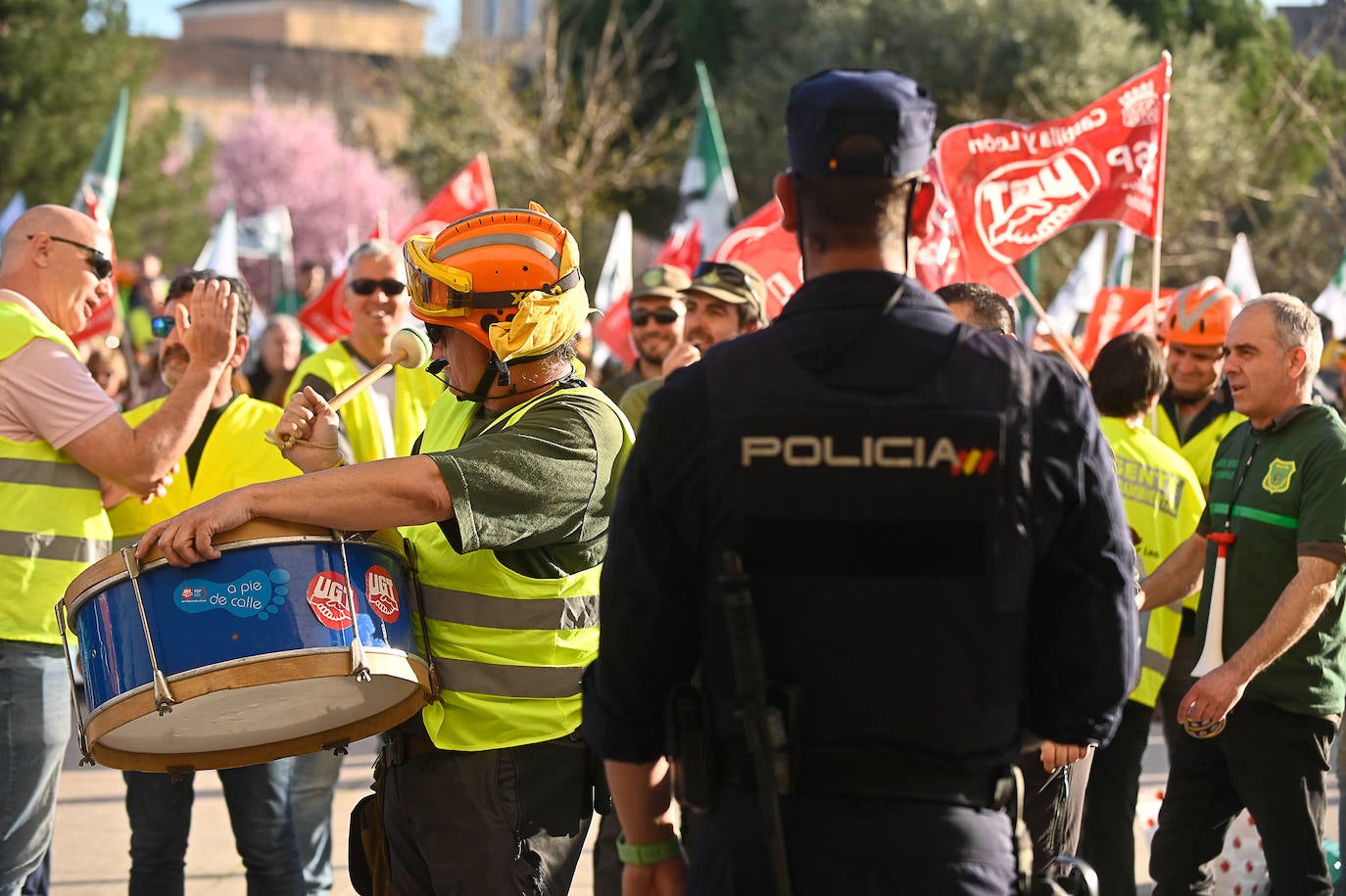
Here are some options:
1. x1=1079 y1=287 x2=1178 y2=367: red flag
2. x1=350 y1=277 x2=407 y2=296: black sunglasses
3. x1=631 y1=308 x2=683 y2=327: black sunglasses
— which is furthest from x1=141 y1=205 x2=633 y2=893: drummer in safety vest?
x1=1079 y1=287 x2=1178 y2=367: red flag

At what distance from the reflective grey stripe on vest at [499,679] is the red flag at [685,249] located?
9.74 metres

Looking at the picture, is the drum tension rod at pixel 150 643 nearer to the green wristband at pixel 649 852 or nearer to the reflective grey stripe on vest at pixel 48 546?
the green wristband at pixel 649 852

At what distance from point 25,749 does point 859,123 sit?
10.6 ft

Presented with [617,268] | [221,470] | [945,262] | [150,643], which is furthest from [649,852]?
[617,268]

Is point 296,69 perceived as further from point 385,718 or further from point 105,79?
point 385,718

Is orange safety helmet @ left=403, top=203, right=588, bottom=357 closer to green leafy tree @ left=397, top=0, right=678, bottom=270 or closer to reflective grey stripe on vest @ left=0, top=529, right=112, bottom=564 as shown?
reflective grey stripe on vest @ left=0, top=529, right=112, bottom=564

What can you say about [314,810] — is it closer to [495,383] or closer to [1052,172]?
[495,383]

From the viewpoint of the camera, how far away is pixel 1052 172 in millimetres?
7984

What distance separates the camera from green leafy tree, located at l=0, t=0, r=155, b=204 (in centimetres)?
3897

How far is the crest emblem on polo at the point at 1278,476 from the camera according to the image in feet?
16.0

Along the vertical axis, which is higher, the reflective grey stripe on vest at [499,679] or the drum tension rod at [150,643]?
the drum tension rod at [150,643]

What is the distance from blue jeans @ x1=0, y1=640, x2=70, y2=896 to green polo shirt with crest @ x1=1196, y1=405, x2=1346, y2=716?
11.5 ft

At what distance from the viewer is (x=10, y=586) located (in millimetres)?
4578

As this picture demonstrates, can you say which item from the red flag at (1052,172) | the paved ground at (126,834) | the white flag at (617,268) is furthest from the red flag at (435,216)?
the red flag at (1052,172)
